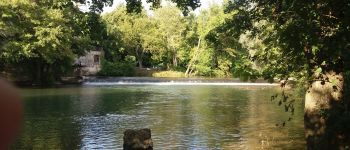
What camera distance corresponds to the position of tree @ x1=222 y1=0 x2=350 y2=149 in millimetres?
4328

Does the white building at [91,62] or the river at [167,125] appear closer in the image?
the river at [167,125]

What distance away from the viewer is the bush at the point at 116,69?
65875 millimetres

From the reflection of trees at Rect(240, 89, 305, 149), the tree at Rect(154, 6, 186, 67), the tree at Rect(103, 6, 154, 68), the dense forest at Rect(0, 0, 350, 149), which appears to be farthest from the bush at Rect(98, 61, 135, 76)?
the reflection of trees at Rect(240, 89, 305, 149)

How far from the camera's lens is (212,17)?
68562 mm

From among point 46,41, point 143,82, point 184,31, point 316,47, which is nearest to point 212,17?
point 184,31

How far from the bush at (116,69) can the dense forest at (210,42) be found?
145mm

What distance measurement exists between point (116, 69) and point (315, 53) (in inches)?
2457

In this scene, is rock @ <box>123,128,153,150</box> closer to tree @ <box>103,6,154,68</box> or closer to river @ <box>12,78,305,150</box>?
river @ <box>12,78,305,150</box>

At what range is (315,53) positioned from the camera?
15.4 ft

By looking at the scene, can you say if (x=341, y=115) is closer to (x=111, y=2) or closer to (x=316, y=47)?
(x=316, y=47)

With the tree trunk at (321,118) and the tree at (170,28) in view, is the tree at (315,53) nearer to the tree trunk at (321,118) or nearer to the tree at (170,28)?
the tree trunk at (321,118)

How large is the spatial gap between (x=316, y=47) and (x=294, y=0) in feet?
1.90

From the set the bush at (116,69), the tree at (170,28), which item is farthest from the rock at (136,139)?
the tree at (170,28)

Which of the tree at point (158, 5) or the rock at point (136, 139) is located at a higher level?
the tree at point (158, 5)
